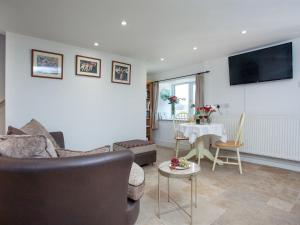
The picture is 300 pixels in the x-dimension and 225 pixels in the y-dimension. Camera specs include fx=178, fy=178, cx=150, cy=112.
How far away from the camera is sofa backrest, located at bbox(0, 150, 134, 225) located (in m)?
0.82

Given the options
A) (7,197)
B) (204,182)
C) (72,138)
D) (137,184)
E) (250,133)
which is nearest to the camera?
(7,197)

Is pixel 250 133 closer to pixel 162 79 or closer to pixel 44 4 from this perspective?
pixel 162 79

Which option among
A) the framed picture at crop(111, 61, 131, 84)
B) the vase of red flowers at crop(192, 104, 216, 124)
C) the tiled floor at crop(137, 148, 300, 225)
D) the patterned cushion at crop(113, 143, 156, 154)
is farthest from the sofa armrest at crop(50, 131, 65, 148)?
the vase of red flowers at crop(192, 104, 216, 124)

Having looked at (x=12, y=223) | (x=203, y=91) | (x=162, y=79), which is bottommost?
(x=12, y=223)

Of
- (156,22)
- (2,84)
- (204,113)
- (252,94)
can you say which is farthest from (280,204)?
(2,84)

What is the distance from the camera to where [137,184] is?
51.6 inches

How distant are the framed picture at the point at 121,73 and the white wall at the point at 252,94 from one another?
1.69 metres

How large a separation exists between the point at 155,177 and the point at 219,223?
1.32 meters

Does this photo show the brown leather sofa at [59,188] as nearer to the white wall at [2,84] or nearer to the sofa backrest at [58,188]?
the sofa backrest at [58,188]

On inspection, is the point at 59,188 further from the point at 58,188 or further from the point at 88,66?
the point at 88,66

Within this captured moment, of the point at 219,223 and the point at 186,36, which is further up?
the point at 186,36

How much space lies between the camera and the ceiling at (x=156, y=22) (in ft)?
6.79

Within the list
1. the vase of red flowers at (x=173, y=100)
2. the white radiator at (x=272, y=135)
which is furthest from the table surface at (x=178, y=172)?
the vase of red flowers at (x=173, y=100)

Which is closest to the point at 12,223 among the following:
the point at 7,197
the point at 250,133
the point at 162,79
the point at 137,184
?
the point at 7,197
